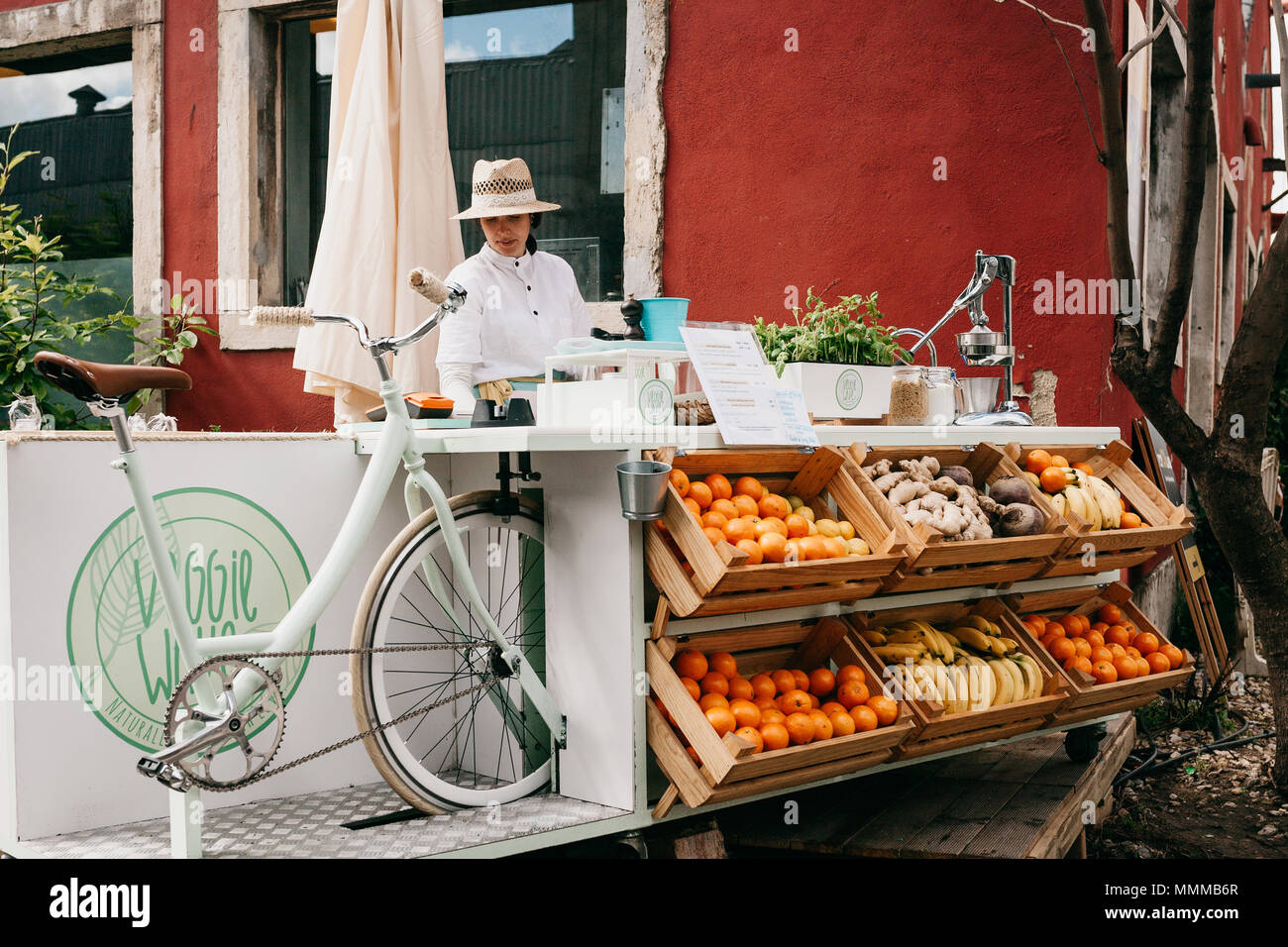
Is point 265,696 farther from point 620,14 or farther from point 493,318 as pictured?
point 620,14

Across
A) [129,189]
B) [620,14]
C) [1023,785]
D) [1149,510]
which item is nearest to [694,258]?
[620,14]

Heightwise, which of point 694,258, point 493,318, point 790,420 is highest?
point 694,258

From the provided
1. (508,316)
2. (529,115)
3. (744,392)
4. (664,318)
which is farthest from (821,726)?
(529,115)

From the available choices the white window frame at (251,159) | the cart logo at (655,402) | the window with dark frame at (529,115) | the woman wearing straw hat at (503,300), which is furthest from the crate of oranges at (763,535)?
the white window frame at (251,159)

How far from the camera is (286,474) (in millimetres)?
3465

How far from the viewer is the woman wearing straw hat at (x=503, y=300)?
4922 mm

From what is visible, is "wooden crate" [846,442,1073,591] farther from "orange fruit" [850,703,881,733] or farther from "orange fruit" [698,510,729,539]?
"orange fruit" [698,510,729,539]

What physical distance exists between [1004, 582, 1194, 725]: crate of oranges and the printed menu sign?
111 centimetres

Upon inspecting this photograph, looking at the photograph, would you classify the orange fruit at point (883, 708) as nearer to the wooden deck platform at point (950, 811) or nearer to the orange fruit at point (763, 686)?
the orange fruit at point (763, 686)

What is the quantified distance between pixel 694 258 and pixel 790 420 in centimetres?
306

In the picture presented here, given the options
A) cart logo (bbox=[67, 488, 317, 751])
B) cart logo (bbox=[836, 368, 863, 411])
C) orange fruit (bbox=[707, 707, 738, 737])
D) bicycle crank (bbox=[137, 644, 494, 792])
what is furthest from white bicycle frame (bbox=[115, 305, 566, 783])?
cart logo (bbox=[836, 368, 863, 411])

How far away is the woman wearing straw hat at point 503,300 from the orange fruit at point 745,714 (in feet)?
6.86

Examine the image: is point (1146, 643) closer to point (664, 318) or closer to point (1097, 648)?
point (1097, 648)

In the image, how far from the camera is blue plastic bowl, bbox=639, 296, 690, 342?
3623 millimetres
